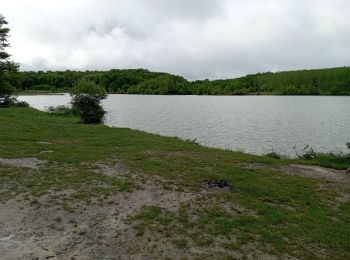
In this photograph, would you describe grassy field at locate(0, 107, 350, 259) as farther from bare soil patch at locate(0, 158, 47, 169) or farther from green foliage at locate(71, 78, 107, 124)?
green foliage at locate(71, 78, 107, 124)

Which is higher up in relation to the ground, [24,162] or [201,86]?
[201,86]

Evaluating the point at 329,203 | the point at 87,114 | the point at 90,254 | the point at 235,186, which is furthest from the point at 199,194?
the point at 87,114

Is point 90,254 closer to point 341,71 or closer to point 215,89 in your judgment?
point 215,89

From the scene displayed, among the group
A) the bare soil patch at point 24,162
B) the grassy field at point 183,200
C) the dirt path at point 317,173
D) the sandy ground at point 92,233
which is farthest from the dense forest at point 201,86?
the sandy ground at point 92,233

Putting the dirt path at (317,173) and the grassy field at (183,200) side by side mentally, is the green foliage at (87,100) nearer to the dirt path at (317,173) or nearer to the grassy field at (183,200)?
the grassy field at (183,200)

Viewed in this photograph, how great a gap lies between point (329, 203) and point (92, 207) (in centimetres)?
651

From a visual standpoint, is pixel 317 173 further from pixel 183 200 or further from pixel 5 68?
pixel 5 68

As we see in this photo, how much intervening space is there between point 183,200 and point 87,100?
27.3m

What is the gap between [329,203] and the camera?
1048cm

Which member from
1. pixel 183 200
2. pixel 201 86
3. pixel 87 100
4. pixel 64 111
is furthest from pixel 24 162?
pixel 201 86

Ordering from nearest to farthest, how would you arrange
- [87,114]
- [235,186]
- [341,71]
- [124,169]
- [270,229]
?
[270,229] → [235,186] → [124,169] → [87,114] → [341,71]

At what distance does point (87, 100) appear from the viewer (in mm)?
35594

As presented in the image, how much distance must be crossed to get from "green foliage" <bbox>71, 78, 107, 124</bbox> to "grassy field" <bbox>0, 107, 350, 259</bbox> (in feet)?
60.0

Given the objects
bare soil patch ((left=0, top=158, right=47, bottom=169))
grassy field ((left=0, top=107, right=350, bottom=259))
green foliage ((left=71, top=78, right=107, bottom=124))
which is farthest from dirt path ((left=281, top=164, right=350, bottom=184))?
green foliage ((left=71, top=78, right=107, bottom=124))
